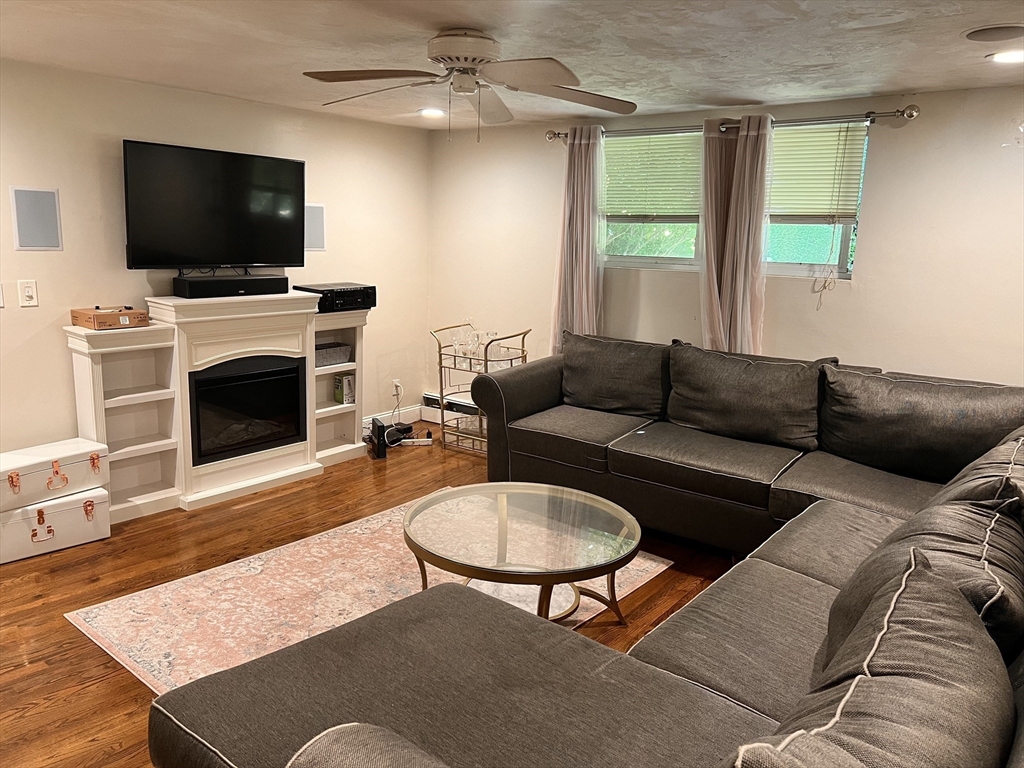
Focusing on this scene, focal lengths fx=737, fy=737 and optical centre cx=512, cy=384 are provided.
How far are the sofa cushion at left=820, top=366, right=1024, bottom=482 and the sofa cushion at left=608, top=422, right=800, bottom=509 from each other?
A: 29 cm

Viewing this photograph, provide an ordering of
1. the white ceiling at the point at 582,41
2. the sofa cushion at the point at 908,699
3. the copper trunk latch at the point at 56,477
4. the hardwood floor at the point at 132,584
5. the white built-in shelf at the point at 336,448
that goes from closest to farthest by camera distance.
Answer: the sofa cushion at the point at 908,699 < the hardwood floor at the point at 132,584 < the white ceiling at the point at 582,41 < the copper trunk latch at the point at 56,477 < the white built-in shelf at the point at 336,448

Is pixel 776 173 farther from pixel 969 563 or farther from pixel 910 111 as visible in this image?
pixel 969 563

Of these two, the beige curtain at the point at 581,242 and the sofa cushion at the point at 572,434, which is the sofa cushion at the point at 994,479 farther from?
the beige curtain at the point at 581,242

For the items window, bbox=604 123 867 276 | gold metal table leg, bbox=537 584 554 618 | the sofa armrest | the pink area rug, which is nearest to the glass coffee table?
Answer: gold metal table leg, bbox=537 584 554 618

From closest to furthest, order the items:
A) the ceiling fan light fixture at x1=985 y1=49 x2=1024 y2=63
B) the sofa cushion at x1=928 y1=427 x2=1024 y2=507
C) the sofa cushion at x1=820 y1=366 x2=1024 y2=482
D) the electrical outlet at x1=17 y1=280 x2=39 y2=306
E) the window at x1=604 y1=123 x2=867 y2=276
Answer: the sofa cushion at x1=928 y1=427 x2=1024 y2=507, the ceiling fan light fixture at x1=985 y1=49 x2=1024 y2=63, the sofa cushion at x1=820 y1=366 x2=1024 y2=482, the electrical outlet at x1=17 y1=280 x2=39 y2=306, the window at x1=604 y1=123 x2=867 y2=276

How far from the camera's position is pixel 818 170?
13.7 ft

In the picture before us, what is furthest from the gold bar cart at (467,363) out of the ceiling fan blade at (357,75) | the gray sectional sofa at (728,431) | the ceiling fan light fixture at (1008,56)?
the ceiling fan light fixture at (1008,56)

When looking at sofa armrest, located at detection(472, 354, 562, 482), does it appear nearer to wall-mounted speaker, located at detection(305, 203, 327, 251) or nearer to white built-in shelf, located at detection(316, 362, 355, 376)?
white built-in shelf, located at detection(316, 362, 355, 376)

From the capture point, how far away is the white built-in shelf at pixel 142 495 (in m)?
3.93

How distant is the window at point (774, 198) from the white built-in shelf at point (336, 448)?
216 cm

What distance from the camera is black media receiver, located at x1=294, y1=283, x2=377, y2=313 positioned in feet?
15.4

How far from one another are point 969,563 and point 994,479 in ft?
2.27

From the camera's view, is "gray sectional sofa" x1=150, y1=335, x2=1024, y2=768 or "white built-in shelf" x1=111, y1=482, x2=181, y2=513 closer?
"gray sectional sofa" x1=150, y1=335, x2=1024, y2=768

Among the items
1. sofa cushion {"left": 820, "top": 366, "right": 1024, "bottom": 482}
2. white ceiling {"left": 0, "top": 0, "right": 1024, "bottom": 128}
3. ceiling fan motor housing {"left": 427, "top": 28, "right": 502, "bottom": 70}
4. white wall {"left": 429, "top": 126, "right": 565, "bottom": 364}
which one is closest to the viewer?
white ceiling {"left": 0, "top": 0, "right": 1024, "bottom": 128}
